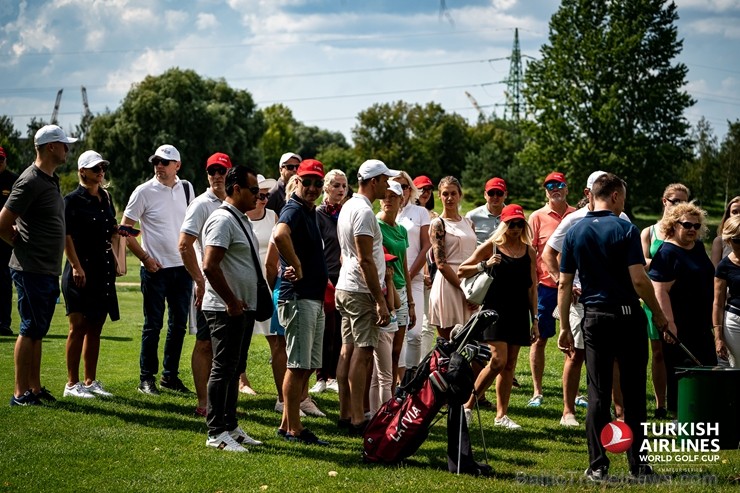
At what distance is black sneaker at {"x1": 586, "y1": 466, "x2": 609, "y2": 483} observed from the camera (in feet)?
22.5

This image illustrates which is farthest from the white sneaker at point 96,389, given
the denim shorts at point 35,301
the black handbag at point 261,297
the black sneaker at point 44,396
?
the black handbag at point 261,297

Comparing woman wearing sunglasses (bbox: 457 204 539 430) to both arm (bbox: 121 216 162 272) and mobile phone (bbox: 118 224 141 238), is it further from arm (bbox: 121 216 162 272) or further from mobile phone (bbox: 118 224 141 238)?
mobile phone (bbox: 118 224 141 238)

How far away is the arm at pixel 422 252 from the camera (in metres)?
10.4

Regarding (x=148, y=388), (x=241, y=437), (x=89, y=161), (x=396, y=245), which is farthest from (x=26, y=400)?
(x=396, y=245)

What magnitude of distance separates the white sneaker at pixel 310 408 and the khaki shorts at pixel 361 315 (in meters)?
1.40

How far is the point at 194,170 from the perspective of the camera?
7119 centimetres

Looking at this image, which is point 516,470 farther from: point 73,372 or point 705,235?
point 73,372

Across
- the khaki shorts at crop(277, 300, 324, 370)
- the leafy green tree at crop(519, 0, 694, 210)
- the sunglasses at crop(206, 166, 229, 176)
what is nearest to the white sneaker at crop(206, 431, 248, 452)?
the khaki shorts at crop(277, 300, 324, 370)

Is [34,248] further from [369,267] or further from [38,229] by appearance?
[369,267]

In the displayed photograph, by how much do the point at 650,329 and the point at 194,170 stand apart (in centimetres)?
6395

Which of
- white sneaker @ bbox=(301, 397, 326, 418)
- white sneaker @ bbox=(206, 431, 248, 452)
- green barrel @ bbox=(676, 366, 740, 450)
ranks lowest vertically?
white sneaker @ bbox=(301, 397, 326, 418)

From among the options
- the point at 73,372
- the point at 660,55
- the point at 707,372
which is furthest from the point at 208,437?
the point at 660,55

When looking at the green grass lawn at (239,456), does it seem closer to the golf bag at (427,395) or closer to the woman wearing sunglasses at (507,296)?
the golf bag at (427,395)

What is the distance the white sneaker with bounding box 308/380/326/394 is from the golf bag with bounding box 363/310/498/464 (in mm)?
3321
